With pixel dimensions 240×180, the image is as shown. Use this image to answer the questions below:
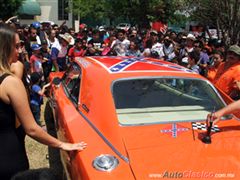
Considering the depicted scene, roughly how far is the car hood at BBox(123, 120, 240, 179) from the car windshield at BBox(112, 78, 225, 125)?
268 millimetres

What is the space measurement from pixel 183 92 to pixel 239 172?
159 centimetres

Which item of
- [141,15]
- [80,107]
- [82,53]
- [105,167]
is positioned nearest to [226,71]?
[80,107]

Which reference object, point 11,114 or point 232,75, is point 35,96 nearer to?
point 232,75

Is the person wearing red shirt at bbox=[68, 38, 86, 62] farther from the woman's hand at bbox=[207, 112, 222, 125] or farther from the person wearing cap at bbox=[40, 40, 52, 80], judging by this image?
the woman's hand at bbox=[207, 112, 222, 125]

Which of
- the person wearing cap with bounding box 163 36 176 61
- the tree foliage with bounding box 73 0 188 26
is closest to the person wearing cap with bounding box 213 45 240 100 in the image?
the person wearing cap with bounding box 163 36 176 61

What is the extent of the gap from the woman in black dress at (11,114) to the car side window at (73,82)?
5.06 ft

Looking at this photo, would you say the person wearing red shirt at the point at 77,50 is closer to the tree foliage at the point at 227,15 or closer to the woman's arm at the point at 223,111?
the tree foliage at the point at 227,15

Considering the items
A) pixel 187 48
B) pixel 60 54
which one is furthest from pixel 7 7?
pixel 187 48

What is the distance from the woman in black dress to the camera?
89.5 inches

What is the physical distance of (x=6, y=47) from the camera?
233 cm

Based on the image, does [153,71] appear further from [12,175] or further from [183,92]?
[12,175]

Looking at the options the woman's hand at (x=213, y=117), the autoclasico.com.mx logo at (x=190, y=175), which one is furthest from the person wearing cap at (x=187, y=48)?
the autoclasico.com.mx logo at (x=190, y=175)

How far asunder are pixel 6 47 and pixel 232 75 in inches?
133

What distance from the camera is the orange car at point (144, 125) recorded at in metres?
2.58
